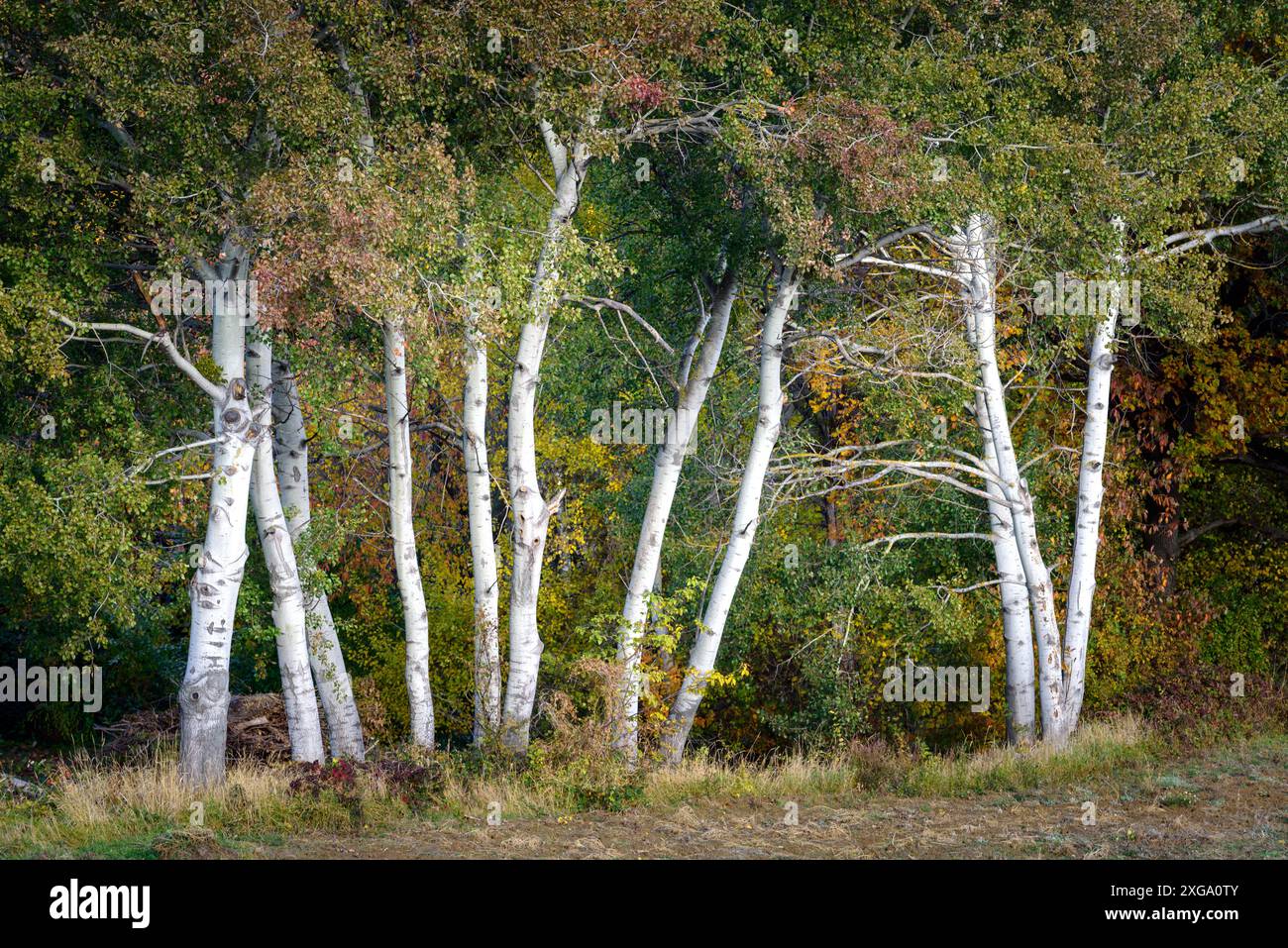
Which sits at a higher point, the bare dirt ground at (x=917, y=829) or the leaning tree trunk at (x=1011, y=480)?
the leaning tree trunk at (x=1011, y=480)

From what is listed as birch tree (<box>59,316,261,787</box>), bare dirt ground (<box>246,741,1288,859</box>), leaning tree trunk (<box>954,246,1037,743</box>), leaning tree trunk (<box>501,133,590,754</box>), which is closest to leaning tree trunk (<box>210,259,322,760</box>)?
A: birch tree (<box>59,316,261,787</box>)

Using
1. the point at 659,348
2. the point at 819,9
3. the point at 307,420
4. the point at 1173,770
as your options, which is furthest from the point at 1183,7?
the point at 307,420

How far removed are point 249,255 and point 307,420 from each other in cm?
873

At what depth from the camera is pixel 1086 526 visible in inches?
788

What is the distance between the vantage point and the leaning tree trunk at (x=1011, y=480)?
19.2 meters

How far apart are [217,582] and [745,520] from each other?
646 cm

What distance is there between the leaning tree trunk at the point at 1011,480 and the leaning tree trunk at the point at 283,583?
948 cm

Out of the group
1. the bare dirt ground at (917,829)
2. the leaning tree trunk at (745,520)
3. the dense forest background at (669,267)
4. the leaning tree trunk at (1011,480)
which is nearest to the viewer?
the bare dirt ground at (917,829)

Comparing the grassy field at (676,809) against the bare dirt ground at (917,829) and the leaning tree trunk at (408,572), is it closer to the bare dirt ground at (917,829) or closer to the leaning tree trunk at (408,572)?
the bare dirt ground at (917,829)

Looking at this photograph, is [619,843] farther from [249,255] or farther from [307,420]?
[307,420]

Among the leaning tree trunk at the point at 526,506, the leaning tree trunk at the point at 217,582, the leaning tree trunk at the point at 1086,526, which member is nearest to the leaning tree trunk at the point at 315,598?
the leaning tree trunk at the point at 217,582

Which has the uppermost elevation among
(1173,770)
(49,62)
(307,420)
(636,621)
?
(49,62)

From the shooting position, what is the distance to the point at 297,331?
14625 millimetres

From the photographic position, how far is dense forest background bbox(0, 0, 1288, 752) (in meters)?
13.5
